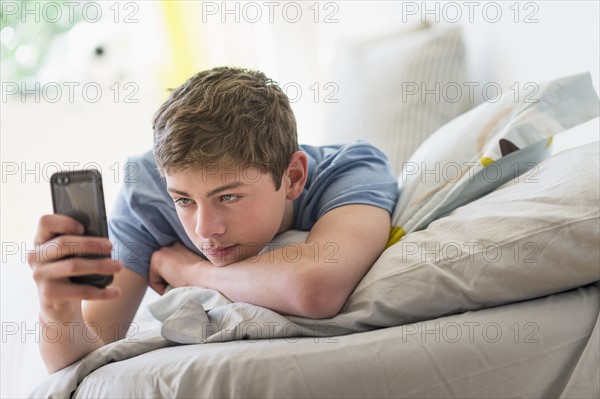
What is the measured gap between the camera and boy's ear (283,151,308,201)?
1096mm

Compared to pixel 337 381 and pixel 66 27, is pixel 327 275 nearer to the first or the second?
pixel 337 381

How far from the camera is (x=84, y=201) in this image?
0.80 m

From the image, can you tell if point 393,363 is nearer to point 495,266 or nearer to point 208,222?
point 495,266

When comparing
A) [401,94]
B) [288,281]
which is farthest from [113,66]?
[288,281]

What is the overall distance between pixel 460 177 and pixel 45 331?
67cm

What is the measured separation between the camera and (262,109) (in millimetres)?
1038

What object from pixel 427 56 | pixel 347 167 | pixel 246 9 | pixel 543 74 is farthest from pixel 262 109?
pixel 246 9

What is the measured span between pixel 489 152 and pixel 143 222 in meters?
0.58

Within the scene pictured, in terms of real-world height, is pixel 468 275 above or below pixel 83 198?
below

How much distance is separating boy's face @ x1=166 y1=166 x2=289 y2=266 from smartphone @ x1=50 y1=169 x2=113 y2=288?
18 cm

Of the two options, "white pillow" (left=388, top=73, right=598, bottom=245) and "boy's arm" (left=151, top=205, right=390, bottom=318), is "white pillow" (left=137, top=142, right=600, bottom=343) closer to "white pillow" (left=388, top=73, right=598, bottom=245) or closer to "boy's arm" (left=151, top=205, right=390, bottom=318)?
"boy's arm" (left=151, top=205, right=390, bottom=318)

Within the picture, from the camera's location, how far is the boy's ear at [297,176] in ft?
3.59

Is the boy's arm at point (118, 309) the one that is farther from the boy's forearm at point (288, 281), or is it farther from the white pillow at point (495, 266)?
the white pillow at point (495, 266)

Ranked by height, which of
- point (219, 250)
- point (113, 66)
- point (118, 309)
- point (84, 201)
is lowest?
point (118, 309)
